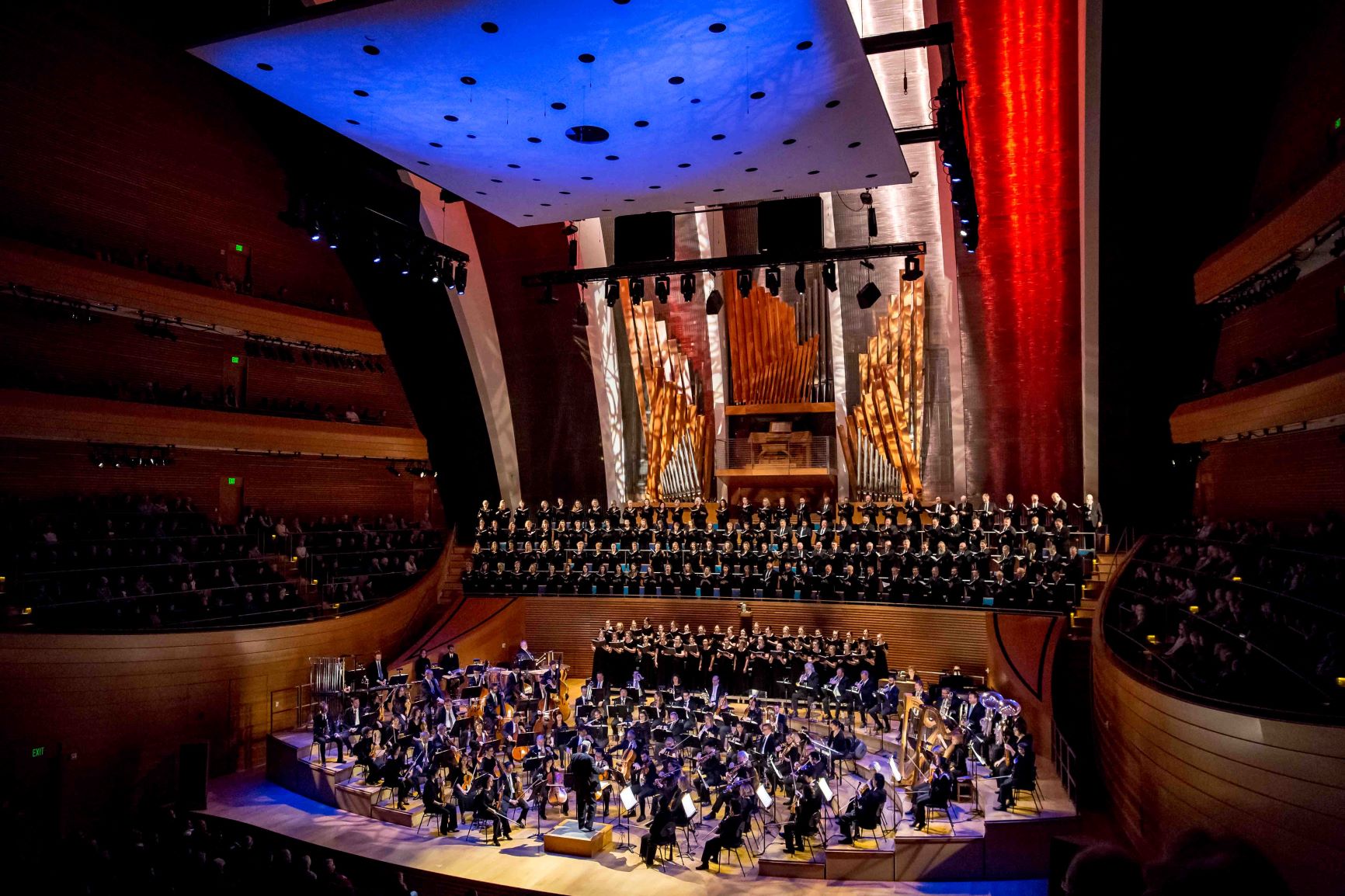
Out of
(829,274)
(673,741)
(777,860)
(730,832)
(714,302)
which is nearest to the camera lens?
(730,832)

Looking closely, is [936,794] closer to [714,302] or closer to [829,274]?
[829,274]

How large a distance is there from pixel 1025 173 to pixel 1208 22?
367 cm

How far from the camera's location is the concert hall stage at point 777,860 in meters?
7.18

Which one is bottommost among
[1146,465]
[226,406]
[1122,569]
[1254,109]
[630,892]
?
[630,892]

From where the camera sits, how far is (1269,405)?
804 centimetres

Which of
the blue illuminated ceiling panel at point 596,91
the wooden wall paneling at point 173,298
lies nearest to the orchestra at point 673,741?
the blue illuminated ceiling panel at point 596,91

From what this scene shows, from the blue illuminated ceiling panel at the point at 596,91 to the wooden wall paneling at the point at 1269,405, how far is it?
3769 millimetres

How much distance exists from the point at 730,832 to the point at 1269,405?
6230mm

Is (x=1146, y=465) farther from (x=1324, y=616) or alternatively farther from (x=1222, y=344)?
(x=1324, y=616)

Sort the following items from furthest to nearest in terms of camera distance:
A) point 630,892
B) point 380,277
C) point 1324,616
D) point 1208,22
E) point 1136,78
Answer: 1. point 380,277
2. point 1136,78
3. point 1208,22
4. point 630,892
5. point 1324,616

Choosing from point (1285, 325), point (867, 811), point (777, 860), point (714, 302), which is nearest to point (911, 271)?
point (714, 302)

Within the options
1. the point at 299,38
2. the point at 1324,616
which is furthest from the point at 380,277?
the point at 1324,616

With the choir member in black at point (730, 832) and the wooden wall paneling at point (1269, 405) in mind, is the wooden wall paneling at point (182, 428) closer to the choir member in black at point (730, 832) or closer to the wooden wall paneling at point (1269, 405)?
the choir member in black at point (730, 832)

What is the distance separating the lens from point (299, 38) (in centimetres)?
532
